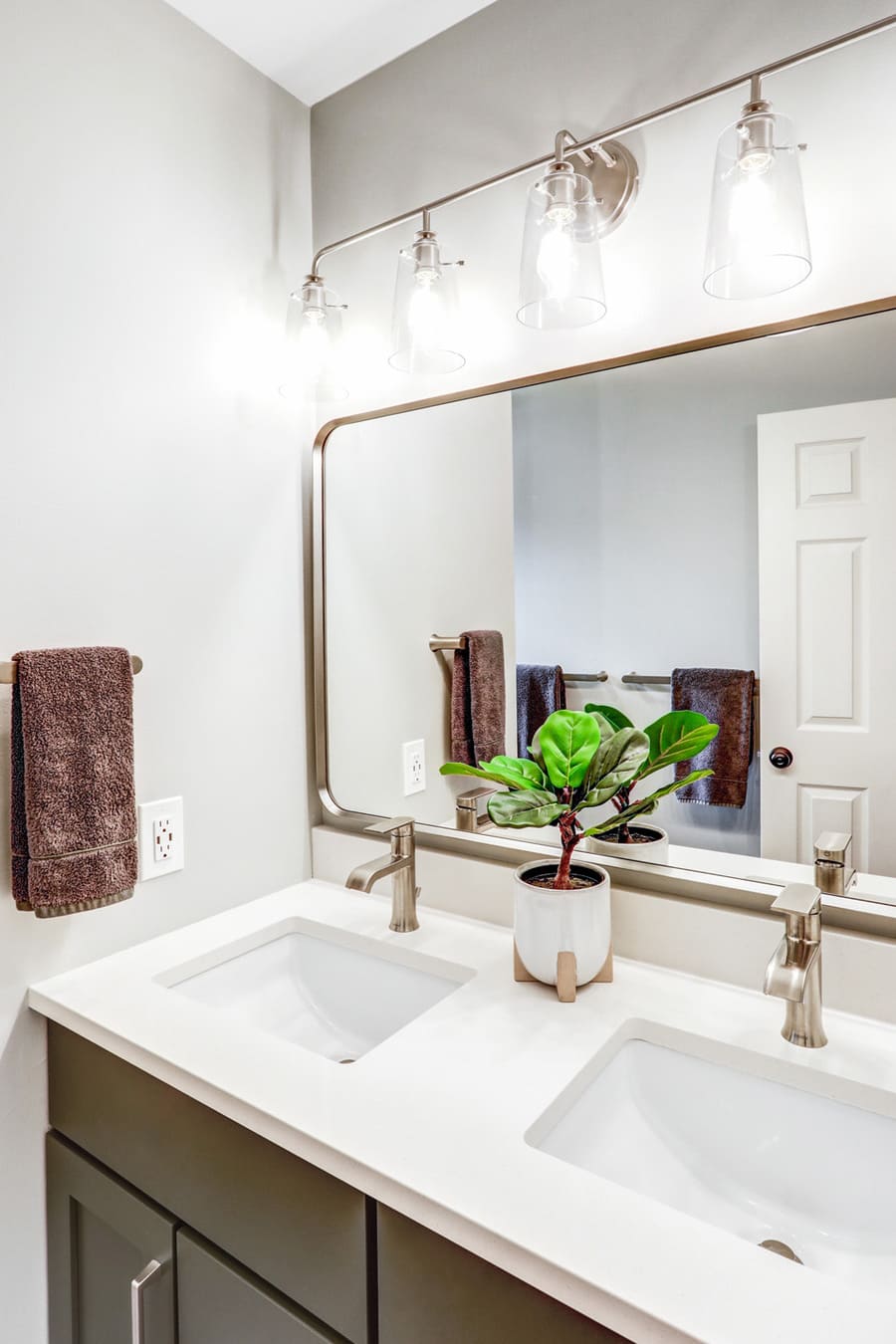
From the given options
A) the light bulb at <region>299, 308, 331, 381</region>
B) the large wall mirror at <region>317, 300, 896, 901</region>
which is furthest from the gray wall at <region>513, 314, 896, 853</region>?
the light bulb at <region>299, 308, 331, 381</region>

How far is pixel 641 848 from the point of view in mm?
1154

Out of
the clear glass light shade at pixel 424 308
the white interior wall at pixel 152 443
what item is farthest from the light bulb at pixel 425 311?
the white interior wall at pixel 152 443

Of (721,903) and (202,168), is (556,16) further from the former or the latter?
(721,903)

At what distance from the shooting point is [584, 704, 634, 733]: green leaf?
1153mm

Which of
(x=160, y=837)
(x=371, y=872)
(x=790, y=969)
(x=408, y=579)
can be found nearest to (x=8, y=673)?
(x=160, y=837)

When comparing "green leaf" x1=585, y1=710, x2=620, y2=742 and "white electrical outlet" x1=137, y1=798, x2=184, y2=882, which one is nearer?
"green leaf" x1=585, y1=710, x2=620, y2=742

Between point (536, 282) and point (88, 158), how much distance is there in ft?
2.28

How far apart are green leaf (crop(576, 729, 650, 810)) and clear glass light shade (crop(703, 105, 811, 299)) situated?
0.60 m

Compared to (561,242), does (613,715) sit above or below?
below

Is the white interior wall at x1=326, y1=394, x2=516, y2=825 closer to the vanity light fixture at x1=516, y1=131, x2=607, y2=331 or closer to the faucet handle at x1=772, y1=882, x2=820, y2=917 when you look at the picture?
the vanity light fixture at x1=516, y1=131, x2=607, y2=331

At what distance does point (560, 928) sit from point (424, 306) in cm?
95

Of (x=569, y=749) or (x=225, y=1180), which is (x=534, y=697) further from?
(x=225, y=1180)

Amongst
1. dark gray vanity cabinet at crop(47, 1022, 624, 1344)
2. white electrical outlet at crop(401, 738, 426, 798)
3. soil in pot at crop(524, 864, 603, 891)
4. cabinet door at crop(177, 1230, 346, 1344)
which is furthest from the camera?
white electrical outlet at crop(401, 738, 426, 798)

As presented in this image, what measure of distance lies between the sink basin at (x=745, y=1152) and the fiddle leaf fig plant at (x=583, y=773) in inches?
10.6
